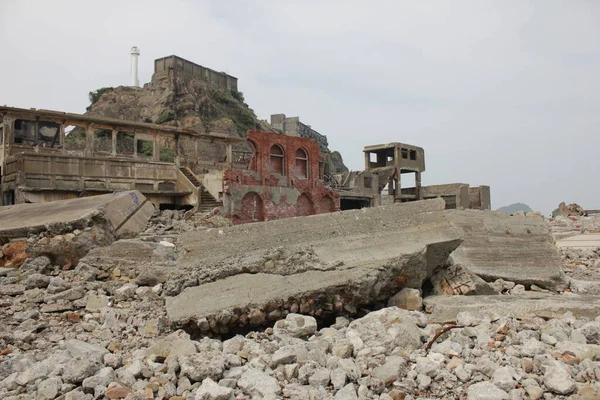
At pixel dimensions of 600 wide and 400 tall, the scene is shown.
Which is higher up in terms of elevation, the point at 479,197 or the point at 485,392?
the point at 479,197

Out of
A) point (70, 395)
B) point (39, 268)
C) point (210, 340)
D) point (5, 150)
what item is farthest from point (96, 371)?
point (5, 150)

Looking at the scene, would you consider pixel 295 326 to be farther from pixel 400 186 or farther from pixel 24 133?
pixel 400 186

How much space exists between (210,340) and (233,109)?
152 ft

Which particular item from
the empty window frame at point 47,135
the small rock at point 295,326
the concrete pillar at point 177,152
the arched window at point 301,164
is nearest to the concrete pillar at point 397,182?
the arched window at point 301,164

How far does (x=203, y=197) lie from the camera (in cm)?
1952

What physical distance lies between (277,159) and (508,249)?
56.0ft

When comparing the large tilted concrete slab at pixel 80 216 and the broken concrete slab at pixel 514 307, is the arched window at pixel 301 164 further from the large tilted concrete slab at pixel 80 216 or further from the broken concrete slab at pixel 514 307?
the broken concrete slab at pixel 514 307

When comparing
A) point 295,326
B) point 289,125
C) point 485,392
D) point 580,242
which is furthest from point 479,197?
point 485,392

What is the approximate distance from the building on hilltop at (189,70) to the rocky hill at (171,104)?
Answer: 1.91 feet

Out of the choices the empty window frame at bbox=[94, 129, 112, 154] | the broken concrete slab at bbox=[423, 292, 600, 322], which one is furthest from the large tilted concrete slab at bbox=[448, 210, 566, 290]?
the empty window frame at bbox=[94, 129, 112, 154]

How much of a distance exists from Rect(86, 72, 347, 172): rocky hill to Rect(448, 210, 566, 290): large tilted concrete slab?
36927 millimetres

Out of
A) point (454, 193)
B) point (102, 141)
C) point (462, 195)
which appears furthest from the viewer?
point (102, 141)

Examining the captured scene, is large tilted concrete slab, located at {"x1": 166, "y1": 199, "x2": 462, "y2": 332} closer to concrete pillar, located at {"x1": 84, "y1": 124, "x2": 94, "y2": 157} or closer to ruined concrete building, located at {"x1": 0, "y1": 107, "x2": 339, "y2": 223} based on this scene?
ruined concrete building, located at {"x1": 0, "y1": 107, "x2": 339, "y2": 223}

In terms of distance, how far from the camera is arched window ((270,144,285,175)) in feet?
73.2
